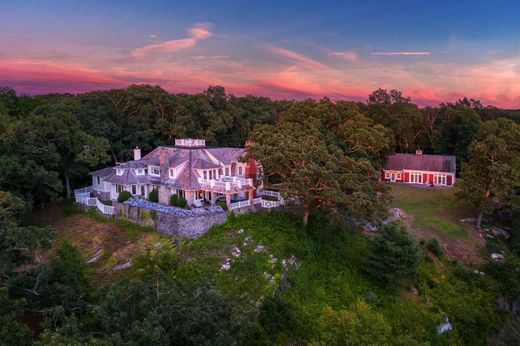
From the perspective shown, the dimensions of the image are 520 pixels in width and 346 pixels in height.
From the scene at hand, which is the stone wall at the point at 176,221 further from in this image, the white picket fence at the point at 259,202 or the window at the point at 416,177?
the window at the point at 416,177

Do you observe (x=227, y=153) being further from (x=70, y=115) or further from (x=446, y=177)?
(x=446, y=177)

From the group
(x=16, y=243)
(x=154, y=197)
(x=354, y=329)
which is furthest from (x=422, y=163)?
(x=16, y=243)

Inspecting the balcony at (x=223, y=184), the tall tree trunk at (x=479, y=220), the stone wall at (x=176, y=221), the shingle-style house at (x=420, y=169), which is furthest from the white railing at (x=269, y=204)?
the shingle-style house at (x=420, y=169)

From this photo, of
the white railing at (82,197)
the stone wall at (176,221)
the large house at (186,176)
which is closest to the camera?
the stone wall at (176,221)


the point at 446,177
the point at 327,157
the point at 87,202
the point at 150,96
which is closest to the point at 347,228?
the point at 327,157

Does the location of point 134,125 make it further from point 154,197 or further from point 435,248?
point 435,248

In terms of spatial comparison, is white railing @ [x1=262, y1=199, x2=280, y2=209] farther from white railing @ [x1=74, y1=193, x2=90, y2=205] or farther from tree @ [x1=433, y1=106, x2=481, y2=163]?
tree @ [x1=433, y1=106, x2=481, y2=163]

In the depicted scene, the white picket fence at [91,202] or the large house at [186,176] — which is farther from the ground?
the large house at [186,176]
